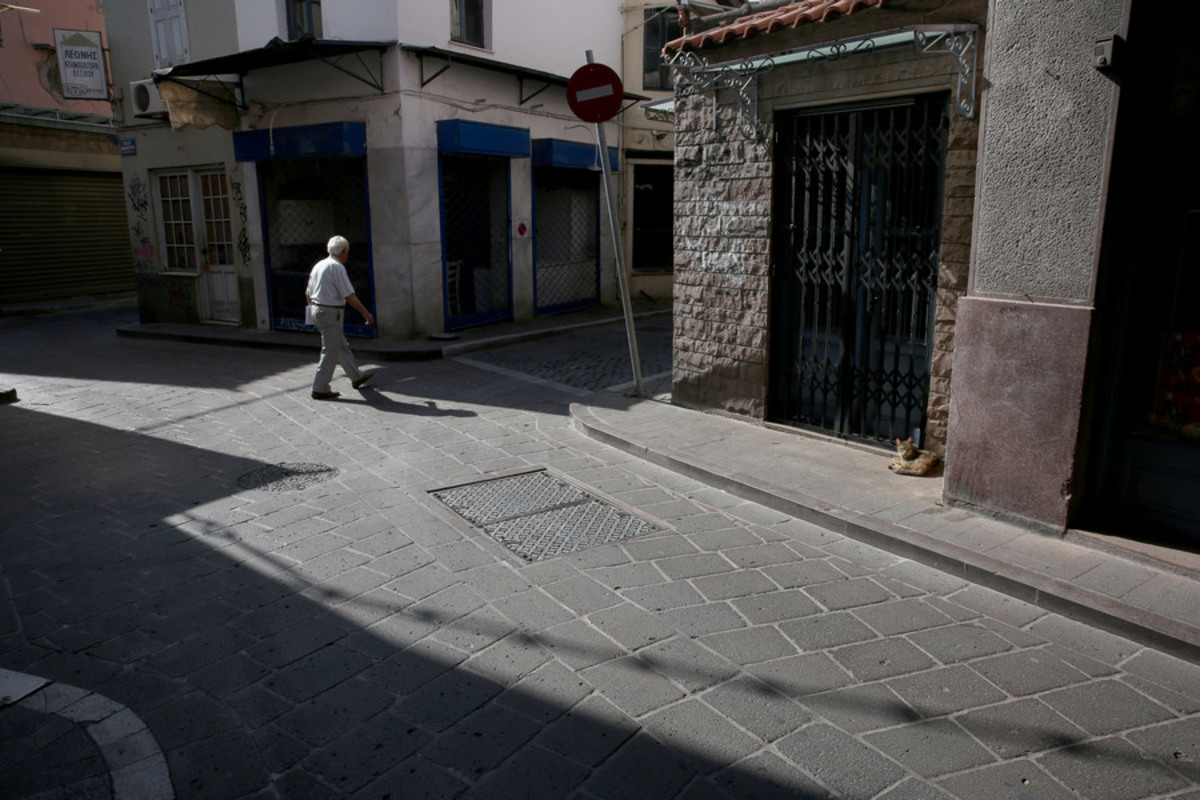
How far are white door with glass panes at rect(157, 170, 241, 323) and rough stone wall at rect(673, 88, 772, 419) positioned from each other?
9.60 m

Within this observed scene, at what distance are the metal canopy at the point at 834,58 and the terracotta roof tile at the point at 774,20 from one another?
161 millimetres

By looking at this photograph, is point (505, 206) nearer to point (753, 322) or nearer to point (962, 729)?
point (753, 322)

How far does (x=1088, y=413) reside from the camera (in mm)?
4742

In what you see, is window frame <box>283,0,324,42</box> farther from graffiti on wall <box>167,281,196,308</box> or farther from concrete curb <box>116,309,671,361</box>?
graffiti on wall <box>167,281,196,308</box>

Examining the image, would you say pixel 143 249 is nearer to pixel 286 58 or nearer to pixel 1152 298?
pixel 286 58

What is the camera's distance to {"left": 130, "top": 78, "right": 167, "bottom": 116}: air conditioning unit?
46.1 feet

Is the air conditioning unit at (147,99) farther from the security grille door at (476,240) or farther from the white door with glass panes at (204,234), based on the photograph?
the security grille door at (476,240)

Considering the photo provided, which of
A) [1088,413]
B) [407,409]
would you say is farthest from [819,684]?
[407,409]

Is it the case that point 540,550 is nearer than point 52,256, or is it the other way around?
point 540,550

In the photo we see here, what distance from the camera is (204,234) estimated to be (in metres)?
14.6

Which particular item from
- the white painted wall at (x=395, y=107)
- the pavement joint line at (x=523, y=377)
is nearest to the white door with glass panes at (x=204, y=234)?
the white painted wall at (x=395, y=107)

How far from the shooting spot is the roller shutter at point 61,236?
18062 mm

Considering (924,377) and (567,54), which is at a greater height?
(567,54)

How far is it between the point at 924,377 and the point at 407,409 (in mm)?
5073
